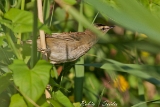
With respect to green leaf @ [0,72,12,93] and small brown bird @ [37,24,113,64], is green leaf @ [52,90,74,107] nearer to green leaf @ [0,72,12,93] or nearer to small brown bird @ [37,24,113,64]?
green leaf @ [0,72,12,93]

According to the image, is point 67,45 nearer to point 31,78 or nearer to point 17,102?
point 17,102

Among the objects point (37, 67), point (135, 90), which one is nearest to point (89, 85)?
point (135, 90)

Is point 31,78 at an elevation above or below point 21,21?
below

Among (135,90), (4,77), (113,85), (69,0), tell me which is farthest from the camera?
(135,90)

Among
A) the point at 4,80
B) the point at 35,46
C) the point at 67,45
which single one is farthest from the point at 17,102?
the point at 67,45

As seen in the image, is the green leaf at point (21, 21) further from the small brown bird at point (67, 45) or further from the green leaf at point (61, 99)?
the small brown bird at point (67, 45)

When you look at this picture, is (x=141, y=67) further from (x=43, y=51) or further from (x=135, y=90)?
(x=135, y=90)
